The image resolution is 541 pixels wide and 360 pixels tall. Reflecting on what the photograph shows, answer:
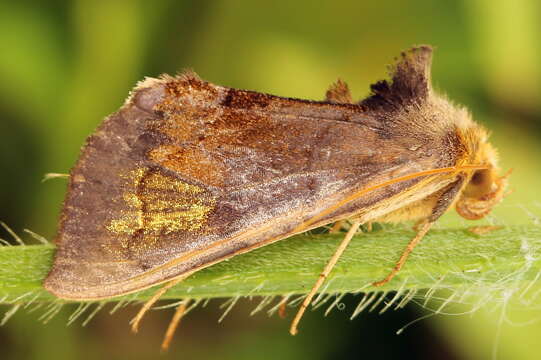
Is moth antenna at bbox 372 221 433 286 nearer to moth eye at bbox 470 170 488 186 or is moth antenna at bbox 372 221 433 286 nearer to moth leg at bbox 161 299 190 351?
moth eye at bbox 470 170 488 186

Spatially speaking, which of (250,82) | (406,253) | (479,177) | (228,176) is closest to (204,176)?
(228,176)

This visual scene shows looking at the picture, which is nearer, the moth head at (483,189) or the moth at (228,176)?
the moth at (228,176)

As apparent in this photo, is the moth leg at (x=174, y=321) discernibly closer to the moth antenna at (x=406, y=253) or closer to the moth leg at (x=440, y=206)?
the moth antenna at (x=406, y=253)

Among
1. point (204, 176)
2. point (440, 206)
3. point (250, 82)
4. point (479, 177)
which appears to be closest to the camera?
point (204, 176)

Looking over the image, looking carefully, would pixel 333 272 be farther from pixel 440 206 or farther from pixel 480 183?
pixel 480 183

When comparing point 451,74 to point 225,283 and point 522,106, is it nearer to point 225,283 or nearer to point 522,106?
point 522,106

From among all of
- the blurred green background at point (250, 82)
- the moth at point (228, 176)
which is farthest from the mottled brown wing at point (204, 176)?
the blurred green background at point (250, 82)
